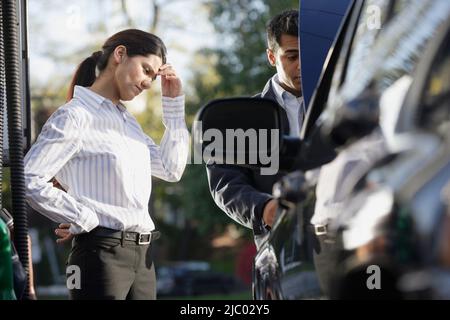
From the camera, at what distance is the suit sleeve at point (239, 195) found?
4586mm

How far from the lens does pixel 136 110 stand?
2977 cm

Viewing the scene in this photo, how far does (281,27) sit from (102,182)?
136 centimetres

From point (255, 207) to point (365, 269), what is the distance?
2357mm

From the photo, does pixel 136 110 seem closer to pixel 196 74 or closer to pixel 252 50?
pixel 196 74

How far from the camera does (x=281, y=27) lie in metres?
5.25

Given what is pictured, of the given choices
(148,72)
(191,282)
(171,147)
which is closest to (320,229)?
(148,72)

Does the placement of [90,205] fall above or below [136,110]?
below

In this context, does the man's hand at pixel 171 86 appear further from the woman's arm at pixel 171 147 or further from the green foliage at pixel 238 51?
the green foliage at pixel 238 51

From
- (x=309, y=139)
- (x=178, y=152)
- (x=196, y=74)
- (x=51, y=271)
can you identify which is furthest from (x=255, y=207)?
(x=51, y=271)

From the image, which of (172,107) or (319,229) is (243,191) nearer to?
(172,107)

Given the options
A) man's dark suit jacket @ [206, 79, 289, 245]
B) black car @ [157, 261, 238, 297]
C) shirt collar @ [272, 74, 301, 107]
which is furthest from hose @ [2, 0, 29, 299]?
black car @ [157, 261, 238, 297]

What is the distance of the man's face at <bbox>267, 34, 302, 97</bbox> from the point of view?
197 inches

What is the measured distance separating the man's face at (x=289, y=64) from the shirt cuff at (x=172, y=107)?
1.57 ft
